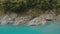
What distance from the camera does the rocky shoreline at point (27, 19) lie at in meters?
17.9

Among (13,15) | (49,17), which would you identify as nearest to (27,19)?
(13,15)

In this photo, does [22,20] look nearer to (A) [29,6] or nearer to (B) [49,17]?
(A) [29,6]

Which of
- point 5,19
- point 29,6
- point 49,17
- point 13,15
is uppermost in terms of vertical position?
point 29,6

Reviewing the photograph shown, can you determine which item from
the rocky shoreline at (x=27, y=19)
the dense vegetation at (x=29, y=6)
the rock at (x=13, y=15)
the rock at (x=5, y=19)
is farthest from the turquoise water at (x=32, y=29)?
the dense vegetation at (x=29, y=6)

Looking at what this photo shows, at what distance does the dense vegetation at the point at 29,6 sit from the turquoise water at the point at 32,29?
218 cm

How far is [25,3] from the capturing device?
18.5m

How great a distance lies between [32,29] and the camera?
1634cm

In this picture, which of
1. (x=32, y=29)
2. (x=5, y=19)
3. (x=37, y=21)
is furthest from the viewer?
(x=5, y=19)

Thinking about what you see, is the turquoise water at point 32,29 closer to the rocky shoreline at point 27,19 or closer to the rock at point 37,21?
the rock at point 37,21

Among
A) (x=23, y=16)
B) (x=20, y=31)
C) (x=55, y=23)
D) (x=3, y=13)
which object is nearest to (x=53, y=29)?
(x=55, y=23)

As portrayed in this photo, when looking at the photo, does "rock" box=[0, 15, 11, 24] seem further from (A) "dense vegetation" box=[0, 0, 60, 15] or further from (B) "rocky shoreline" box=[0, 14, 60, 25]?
(A) "dense vegetation" box=[0, 0, 60, 15]

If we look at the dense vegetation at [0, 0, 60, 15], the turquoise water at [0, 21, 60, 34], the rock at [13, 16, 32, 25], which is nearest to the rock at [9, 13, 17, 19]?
the dense vegetation at [0, 0, 60, 15]

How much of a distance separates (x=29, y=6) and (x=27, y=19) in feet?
4.80

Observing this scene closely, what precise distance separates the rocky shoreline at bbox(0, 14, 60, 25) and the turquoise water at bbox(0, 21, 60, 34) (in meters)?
0.83
